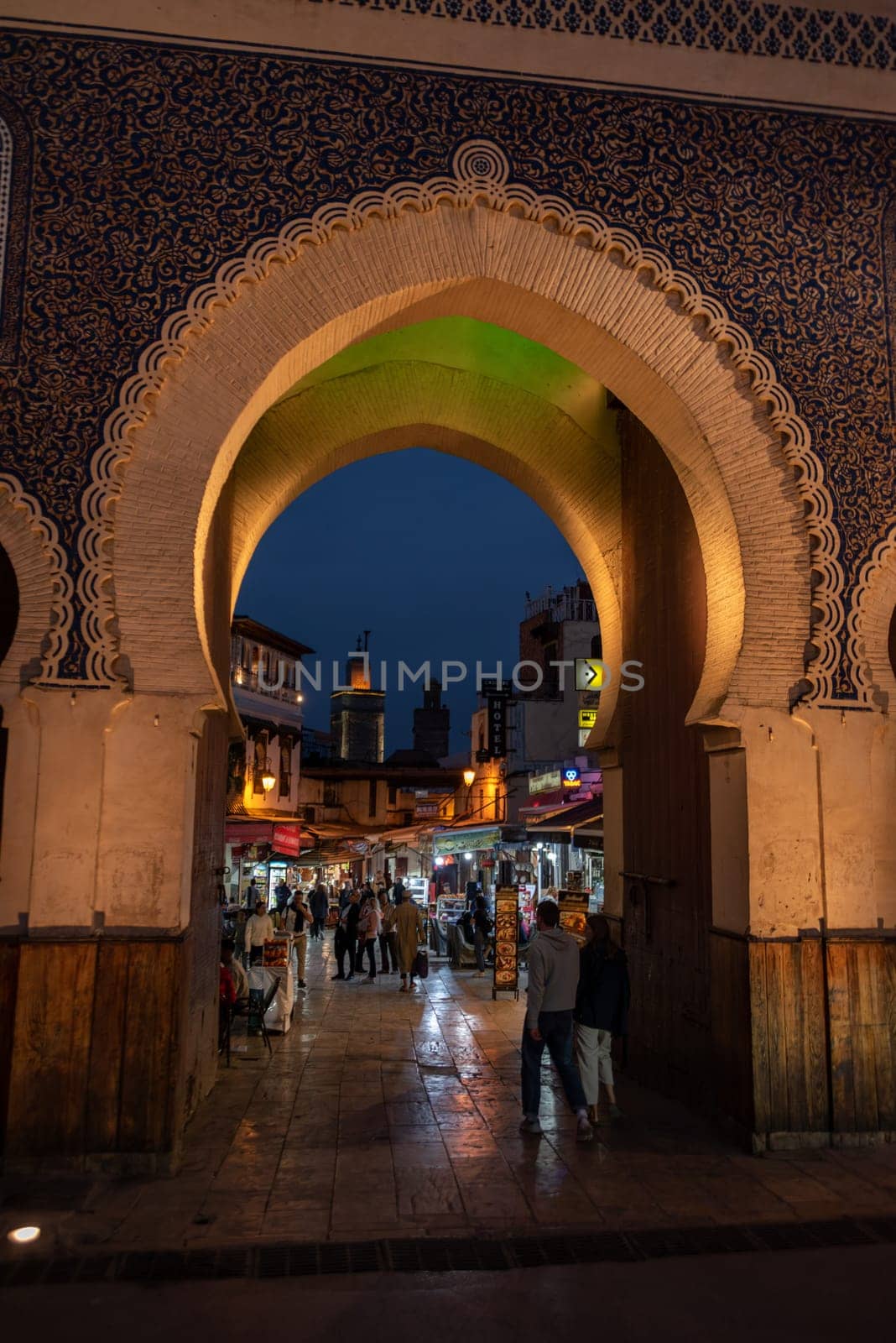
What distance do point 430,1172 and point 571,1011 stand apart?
4.82 feet

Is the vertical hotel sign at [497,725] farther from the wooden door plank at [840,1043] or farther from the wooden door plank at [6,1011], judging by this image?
the wooden door plank at [6,1011]

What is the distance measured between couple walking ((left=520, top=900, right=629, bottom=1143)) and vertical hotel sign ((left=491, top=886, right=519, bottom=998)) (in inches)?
195

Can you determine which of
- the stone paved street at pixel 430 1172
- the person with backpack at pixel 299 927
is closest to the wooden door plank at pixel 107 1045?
the stone paved street at pixel 430 1172

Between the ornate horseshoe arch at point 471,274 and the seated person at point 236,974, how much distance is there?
3.72 metres

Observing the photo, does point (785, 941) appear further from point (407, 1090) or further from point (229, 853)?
point (229, 853)

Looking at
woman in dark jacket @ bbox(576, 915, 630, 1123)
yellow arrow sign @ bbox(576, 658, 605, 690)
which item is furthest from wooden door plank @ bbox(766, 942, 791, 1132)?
yellow arrow sign @ bbox(576, 658, 605, 690)

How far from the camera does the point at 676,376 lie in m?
6.29

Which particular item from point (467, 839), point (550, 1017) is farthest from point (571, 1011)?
point (467, 839)

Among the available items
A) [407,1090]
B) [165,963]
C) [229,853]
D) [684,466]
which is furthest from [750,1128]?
[229,853]

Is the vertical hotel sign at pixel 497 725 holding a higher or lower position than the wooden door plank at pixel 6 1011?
higher

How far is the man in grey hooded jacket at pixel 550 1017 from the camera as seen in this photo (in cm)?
596

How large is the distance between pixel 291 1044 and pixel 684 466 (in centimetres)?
584

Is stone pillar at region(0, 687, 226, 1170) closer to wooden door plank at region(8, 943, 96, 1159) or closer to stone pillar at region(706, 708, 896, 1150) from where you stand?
wooden door plank at region(8, 943, 96, 1159)

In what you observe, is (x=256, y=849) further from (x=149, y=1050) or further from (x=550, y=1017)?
(x=149, y=1050)
